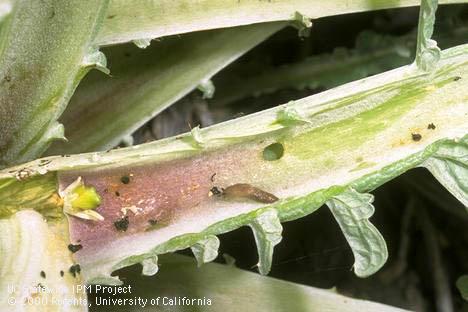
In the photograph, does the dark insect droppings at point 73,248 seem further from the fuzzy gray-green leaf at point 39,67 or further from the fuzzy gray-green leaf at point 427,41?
the fuzzy gray-green leaf at point 427,41

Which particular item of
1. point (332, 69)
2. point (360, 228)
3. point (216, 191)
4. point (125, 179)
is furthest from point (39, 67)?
point (332, 69)

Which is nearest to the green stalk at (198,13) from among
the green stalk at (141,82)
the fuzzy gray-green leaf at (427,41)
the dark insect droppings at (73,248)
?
the green stalk at (141,82)

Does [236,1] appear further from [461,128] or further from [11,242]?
[11,242]

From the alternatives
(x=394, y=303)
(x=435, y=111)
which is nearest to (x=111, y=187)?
(x=435, y=111)

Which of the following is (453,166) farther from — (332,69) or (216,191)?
(332,69)

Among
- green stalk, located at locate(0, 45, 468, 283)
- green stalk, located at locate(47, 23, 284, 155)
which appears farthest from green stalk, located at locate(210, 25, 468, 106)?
green stalk, located at locate(0, 45, 468, 283)

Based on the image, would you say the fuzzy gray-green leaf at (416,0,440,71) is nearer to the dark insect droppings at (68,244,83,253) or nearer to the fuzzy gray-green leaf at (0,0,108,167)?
the fuzzy gray-green leaf at (0,0,108,167)
